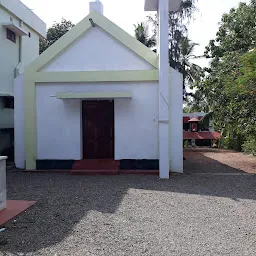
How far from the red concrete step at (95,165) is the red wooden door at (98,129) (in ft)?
1.58

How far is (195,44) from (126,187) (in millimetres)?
20688

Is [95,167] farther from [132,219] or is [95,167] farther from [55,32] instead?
[55,32]

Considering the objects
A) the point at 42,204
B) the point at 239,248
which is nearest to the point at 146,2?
the point at 42,204

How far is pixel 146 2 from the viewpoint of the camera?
1132 cm

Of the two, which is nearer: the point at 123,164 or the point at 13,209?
the point at 13,209

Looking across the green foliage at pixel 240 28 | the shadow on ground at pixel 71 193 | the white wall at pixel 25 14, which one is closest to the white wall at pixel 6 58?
the white wall at pixel 25 14

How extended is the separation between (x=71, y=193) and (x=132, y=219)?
8.16 ft

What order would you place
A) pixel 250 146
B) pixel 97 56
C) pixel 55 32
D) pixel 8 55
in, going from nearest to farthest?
pixel 97 56, pixel 8 55, pixel 250 146, pixel 55 32

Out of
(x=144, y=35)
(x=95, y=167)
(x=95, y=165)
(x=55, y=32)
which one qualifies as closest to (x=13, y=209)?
(x=95, y=167)

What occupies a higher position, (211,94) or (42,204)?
(211,94)

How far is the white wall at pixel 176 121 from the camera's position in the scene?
1066 cm

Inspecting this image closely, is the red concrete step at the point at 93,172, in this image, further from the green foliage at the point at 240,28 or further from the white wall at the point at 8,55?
the green foliage at the point at 240,28

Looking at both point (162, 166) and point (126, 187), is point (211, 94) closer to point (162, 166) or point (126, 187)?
point (162, 166)

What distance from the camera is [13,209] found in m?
6.01
